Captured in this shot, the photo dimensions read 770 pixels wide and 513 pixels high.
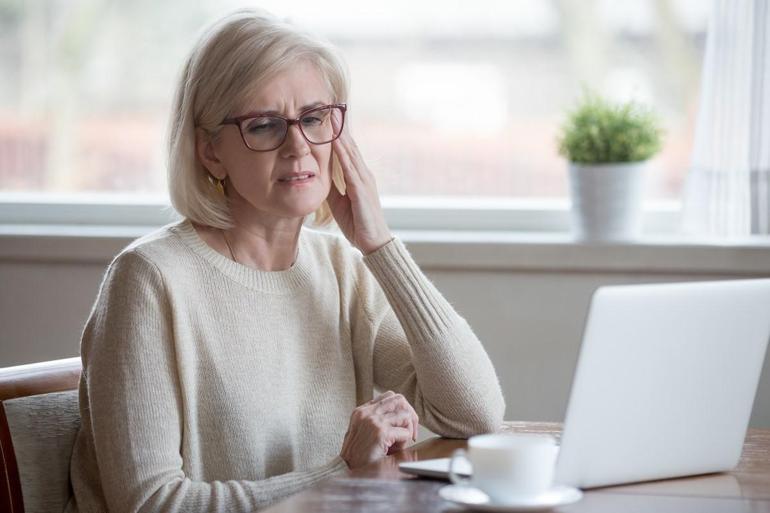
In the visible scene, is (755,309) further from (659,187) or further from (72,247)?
(72,247)

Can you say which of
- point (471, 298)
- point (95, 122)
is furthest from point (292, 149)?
point (95, 122)

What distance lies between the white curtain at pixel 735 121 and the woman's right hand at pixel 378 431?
132 centimetres

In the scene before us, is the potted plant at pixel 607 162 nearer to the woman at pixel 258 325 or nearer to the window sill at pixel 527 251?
the window sill at pixel 527 251

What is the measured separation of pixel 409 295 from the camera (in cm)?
178

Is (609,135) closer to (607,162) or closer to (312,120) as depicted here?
(607,162)

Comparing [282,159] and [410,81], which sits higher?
[410,81]

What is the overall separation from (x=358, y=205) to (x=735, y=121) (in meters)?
1.16

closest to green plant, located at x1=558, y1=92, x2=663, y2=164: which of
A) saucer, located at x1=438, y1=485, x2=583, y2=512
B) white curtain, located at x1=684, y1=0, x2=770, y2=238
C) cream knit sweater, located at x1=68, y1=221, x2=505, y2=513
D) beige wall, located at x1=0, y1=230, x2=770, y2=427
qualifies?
white curtain, located at x1=684, y1=0, x2=770, y2=238

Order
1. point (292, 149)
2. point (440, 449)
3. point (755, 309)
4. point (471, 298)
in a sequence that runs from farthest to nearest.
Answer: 1. point (471, 298)
2. point (292, 149)
3. point (440, 449)
4. point (755, 309)

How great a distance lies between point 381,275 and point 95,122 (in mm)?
1586

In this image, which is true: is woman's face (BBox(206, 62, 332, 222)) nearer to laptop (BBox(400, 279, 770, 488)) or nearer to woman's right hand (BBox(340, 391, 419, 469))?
woman's right hand (BBox(340, 391, 419, 469))

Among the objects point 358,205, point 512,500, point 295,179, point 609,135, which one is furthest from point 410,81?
point 512,500

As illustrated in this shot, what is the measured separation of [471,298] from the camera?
273 cm

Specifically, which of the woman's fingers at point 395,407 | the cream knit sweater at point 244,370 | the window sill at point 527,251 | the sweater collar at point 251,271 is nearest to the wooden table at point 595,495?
the woman's fingers at point 395,407
